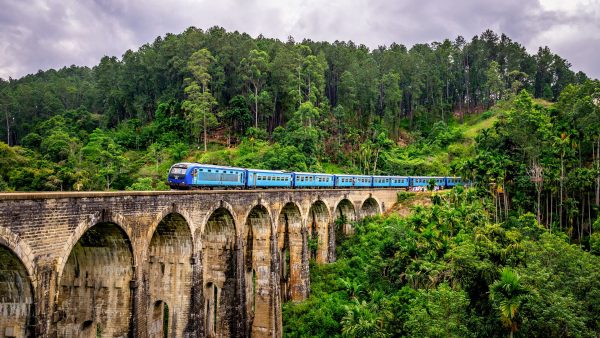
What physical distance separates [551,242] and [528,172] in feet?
60.1

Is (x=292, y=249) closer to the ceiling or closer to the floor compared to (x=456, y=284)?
closer to the floor

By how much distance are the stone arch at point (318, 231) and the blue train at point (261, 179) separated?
8.61 ft

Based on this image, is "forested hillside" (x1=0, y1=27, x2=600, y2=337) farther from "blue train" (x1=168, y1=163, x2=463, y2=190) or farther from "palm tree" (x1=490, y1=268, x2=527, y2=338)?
"blue train" (x1=168, y1=163, x2=463, y2=190)

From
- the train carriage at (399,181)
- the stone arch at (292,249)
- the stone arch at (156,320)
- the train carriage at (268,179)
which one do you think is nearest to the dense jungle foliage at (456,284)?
the stone arch at (292,249)

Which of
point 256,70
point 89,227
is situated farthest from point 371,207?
point 89,227

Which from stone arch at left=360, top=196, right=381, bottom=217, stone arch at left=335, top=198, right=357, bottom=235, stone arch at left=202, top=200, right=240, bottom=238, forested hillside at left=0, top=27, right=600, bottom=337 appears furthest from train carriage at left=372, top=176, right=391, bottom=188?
stone arch at left=202, top=200, right=240, bottom=238

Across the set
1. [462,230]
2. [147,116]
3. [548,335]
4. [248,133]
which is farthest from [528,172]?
[147,116]

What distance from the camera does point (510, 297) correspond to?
18500 millimetres

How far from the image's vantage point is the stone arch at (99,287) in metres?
15.8

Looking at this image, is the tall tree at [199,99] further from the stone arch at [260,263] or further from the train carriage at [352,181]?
the stone arch at [260,263]

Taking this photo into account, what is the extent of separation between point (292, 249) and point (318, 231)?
500 cm

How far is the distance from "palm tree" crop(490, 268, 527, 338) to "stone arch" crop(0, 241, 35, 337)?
59.9 feet

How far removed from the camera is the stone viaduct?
11.7 meters

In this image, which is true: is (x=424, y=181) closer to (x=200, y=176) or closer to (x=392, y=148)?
(x=392, y=148)
